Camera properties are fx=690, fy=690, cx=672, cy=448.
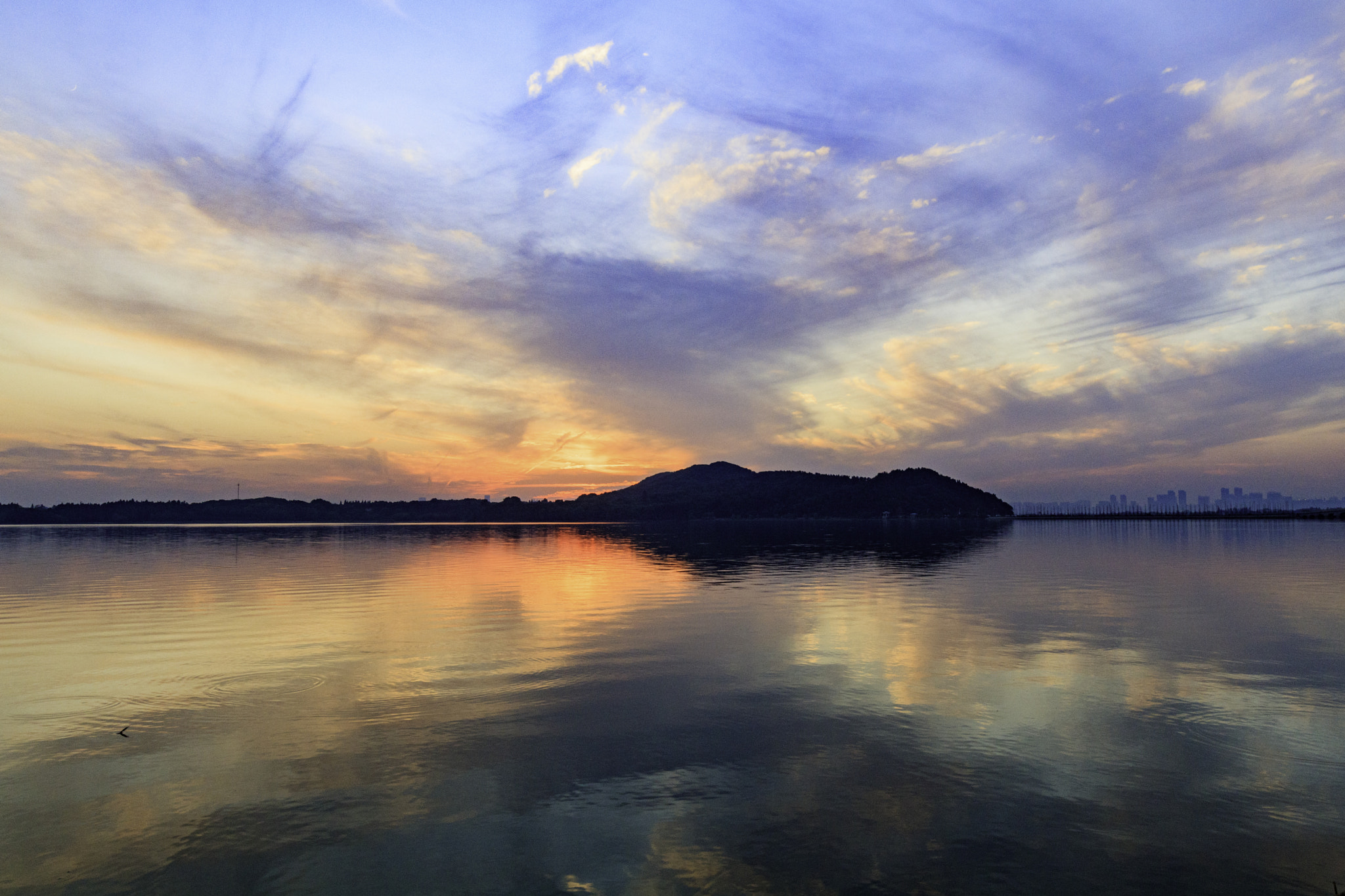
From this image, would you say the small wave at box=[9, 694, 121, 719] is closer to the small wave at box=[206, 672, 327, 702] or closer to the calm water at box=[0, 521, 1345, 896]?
the calm water at box=[0, 521, 1345, 896]

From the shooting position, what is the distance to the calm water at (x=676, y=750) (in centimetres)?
1062

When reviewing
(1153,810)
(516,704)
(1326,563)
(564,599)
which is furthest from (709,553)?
(1153,810)

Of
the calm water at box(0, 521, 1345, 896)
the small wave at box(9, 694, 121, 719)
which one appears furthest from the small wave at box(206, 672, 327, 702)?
the small wave at box(9, 694, 121, 719)

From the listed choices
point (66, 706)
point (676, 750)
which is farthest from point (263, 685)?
point (676, 750)

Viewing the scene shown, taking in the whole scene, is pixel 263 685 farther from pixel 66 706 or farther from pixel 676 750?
pixel 676 750

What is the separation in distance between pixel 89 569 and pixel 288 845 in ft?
227

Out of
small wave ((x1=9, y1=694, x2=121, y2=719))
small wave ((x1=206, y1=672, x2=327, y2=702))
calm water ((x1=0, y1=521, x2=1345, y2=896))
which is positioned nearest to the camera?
calm water ((x1=0, y1=521, x2=1345, y2=896))

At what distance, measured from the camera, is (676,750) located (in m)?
15.7

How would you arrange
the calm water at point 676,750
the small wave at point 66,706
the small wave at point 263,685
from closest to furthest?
the calm water at point 676,750, the small wave at point 66,706, the small wave at point 263,685

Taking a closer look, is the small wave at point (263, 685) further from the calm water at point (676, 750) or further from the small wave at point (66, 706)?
the small wave at point (66, 706)

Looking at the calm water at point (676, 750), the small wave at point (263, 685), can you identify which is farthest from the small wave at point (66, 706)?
the small wave at point (263, 685)

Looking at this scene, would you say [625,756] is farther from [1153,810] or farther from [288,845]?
[1153,810]

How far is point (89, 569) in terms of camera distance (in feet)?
205

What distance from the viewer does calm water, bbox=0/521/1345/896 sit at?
10625mm
